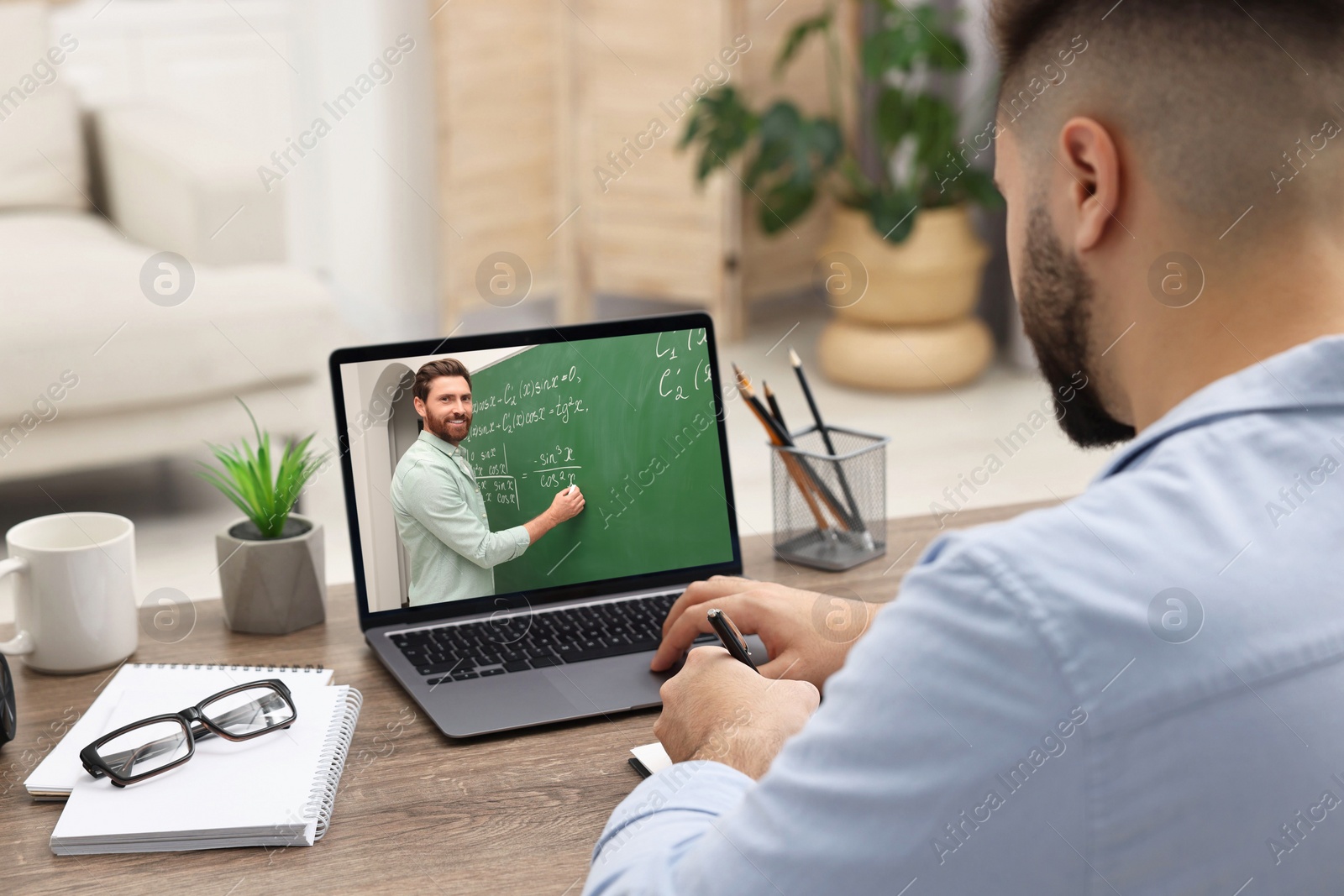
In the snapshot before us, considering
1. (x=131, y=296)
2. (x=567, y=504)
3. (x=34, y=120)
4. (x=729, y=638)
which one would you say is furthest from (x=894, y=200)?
(x=729, y=638)

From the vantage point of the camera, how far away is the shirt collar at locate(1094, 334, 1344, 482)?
0.59 metres

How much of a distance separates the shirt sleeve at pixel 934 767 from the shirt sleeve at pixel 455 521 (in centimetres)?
54

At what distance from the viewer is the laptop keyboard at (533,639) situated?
1.05 metres

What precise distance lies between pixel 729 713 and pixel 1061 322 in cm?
32

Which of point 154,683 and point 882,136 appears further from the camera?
point 882,136

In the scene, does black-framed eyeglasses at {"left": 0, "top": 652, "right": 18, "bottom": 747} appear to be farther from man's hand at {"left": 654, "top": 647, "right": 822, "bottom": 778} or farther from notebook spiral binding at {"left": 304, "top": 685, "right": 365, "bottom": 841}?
man's hand at {"left": 654, "top": 647, "right": 822, "bottom": 778}

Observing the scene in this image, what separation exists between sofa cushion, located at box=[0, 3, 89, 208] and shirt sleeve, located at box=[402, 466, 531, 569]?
252 centimetres

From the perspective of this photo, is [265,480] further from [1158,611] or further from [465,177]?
[465,177]

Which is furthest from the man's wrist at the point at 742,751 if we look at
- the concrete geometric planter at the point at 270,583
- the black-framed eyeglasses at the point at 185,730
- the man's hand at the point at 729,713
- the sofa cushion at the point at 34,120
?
the sofa cushion at the point at 34,120

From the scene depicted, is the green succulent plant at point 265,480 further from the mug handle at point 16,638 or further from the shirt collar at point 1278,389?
the shirt collar at point 1278,389

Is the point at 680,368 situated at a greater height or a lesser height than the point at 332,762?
greater

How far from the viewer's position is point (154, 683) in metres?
1.01

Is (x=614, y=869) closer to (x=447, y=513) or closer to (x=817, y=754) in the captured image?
(x=817, y=754)

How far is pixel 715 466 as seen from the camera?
1204 mm
